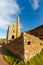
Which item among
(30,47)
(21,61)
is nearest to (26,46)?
(30,47)

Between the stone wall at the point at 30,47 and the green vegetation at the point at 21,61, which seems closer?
the green vegetation at the point at 21,61

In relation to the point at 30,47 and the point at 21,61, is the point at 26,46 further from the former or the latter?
the point at 21,61

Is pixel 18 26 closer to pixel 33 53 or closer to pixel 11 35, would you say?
pixel 11 35

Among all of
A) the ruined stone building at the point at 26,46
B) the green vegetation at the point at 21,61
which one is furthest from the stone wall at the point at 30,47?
the green vegetation at the point at 21,61

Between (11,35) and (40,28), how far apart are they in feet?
33.5

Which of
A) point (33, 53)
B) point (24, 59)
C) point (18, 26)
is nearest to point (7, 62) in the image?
point (24, 59)

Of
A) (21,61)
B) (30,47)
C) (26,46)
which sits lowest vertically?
(21,61)

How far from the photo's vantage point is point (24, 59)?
→ 1825 centimetres

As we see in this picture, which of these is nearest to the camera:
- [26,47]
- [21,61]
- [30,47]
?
[21,61]

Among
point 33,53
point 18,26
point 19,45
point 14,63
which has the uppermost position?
point 18,26

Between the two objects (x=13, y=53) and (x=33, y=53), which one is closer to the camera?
(x=33, y=53)

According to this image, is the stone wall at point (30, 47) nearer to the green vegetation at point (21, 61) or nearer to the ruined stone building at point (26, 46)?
the ruined stone building at point (26, 46)

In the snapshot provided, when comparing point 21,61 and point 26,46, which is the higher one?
point 26,46

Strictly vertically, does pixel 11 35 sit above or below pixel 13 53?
above
